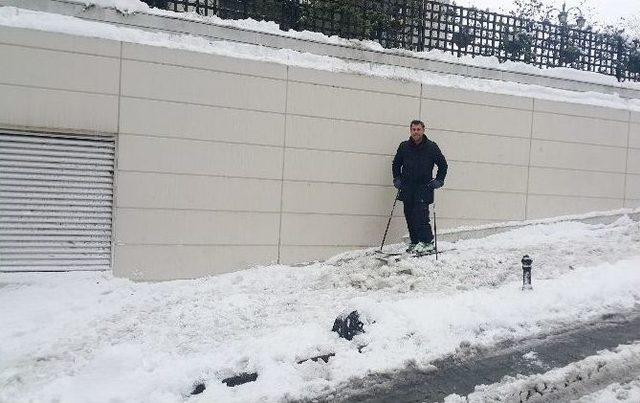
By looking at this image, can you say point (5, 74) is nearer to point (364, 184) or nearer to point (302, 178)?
point (302, 178)

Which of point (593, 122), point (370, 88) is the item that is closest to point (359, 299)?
point (370, 88)

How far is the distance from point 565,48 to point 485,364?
6.92 metres

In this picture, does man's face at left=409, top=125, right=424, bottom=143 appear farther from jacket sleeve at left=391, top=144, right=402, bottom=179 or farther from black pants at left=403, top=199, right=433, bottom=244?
black pants at left=403, top=199, right=433, bottom=244

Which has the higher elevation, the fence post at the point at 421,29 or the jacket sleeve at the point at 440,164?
the fence post at the point at 421,29

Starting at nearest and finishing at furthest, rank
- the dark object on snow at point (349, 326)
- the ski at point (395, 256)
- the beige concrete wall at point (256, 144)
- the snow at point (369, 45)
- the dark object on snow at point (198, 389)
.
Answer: the dark object on snow at point (198, 389) → the dark object on snow at point (349, 326) → the beige concrete wall at point (256, 144) → the snow at point (369, 45) → the ski at point (395, 256)

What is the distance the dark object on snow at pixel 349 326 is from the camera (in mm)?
4812

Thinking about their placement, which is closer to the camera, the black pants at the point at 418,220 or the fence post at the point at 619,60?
the black pants at the point at 418,220

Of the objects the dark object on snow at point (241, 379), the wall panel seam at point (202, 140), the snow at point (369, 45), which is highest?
the snow at point (369, 45)

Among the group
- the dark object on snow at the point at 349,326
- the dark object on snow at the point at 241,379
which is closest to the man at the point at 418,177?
the dark object on snow at the point at 349,326

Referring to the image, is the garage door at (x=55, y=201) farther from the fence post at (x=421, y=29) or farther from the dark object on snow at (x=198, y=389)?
the fence post at (x=421, y=29)

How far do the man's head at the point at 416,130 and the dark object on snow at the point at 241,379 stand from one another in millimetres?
4226

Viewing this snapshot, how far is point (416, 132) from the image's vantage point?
7.18 meters

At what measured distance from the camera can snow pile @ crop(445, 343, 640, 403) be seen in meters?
3.90

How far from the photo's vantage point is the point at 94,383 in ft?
13.3
